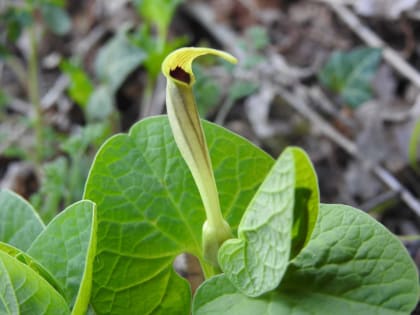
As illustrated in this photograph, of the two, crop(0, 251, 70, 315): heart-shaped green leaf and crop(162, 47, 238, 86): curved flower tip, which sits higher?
crop(162, 47, 238, 86): curved flower tip

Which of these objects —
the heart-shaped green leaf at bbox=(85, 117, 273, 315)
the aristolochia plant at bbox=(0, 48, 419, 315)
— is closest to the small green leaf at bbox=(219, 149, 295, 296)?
the aristolochia plant at bbox=(0, 48, 419, 315)

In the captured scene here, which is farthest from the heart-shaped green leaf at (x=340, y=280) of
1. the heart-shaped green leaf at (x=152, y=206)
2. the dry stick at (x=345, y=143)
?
the dry stick at (x=345, y=143)

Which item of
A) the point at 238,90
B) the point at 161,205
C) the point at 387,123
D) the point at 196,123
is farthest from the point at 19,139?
the point at 196,123

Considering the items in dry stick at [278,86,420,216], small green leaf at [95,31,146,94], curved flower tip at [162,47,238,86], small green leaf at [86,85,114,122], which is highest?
curved flower tip at [162,47,238,86]

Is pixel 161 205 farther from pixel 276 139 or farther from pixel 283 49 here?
pixel 283 49

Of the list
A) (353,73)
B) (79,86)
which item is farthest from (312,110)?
(79,86)

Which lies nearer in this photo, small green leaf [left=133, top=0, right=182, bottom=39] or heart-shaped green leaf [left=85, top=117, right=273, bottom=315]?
heart-shaped green leaf [left=85, top=117, right=273, bottom=315]

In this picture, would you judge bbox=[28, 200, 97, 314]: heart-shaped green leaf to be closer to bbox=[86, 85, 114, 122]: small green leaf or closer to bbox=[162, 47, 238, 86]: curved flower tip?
bbox=[162, 47, 238, 86]: curved flower tip

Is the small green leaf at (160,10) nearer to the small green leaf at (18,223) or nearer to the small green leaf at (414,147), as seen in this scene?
the small green leaf at (414,147)
